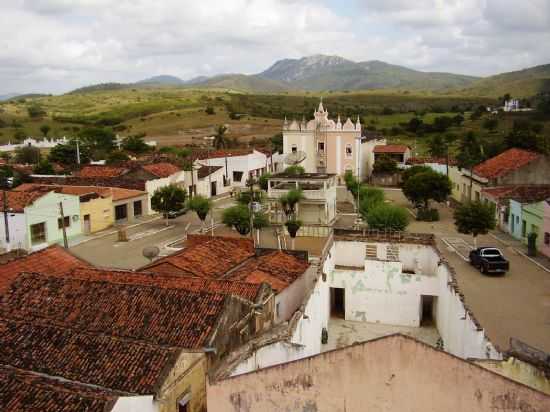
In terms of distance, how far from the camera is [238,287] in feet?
51.2

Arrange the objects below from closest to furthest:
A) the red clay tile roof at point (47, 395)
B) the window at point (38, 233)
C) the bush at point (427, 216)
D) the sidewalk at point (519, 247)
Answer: the red clay tile roof at point (47, 395)
the sidewalk at point (519, 247)
the window at point (38, 233)
the bush at point (427, 216)

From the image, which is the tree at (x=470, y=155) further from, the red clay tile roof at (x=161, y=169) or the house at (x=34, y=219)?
the house at (x=34, y=219)

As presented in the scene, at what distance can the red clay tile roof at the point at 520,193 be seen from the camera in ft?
106

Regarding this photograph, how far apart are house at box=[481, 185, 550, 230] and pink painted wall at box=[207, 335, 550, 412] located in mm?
25665

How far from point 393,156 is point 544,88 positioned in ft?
330

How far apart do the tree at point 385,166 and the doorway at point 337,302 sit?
37746 mm

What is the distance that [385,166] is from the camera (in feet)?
187

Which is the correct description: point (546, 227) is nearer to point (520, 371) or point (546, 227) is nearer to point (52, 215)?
point (520, 371)

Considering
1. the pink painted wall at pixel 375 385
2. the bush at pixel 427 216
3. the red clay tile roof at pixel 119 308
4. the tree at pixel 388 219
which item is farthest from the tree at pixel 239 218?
the pink painted wall at pixel 375 385

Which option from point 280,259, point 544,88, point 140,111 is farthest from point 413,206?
point 544,88

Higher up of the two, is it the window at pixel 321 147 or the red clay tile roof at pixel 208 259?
the window at pixel 321 147

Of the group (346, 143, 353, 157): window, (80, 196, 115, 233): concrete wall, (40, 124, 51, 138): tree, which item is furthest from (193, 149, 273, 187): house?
(40, 124, 51, 138): tree

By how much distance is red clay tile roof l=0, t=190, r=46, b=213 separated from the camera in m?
30.7

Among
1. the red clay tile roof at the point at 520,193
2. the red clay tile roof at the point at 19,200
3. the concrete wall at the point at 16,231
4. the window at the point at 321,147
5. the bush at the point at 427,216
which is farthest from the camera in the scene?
the window at the point at 321,147
